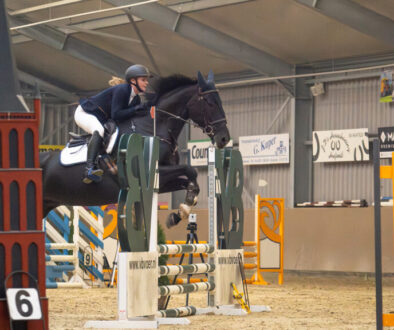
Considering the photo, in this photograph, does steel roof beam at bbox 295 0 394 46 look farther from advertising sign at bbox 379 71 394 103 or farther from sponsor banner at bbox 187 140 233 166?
sponsor banner at bbox 187 140 233 166

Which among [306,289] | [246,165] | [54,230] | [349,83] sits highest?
[349,83]

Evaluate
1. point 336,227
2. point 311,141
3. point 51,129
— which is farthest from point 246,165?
point 51,129

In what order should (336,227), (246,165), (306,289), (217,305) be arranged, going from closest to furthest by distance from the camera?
(217,305) < (306,289) < (336,227) < (246,165)

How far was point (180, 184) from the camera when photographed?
5.80 metres

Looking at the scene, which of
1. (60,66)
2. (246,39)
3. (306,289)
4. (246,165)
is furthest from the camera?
(60,66)

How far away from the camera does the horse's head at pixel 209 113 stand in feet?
19.9

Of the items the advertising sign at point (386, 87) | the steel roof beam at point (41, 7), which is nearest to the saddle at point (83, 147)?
the steel roof beam at point (41, 7)

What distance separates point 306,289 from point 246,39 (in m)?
6.26

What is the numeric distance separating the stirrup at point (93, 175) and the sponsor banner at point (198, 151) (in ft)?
34.3

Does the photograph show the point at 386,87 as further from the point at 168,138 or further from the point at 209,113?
the point at 168,138

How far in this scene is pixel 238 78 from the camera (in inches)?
631

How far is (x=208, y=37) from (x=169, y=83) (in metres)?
7.83

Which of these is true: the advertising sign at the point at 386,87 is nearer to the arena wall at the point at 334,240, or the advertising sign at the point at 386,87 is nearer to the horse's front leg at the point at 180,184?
the arena wall at the point at 334,240

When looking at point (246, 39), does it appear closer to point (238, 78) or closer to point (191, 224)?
point (238, 78)
